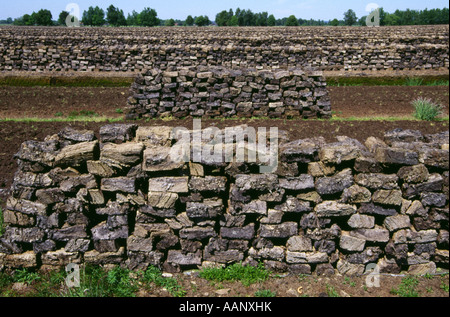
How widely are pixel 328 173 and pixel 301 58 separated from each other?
19.5 meters

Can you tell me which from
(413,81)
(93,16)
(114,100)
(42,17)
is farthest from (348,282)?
(42,17)

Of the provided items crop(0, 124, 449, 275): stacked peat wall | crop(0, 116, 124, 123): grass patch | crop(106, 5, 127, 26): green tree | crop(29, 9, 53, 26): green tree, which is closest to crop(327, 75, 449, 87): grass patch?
crop(0, 116, 124, 123): grass patch

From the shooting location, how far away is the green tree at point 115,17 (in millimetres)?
74312

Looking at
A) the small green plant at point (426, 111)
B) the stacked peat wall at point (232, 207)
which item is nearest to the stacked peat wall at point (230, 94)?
the small green plant at point (426, 111)

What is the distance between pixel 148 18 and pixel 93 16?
48.2 feet

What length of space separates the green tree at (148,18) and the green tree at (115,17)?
238 inches

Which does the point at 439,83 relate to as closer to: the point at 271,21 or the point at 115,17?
the point at 115,17

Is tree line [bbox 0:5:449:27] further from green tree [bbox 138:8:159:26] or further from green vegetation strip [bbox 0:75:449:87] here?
green vegetation strip [bbox 0:75:449:87]

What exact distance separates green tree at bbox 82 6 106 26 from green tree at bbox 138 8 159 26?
11.3 meters

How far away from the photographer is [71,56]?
23469 millimetres

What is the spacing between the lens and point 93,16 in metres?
75.2

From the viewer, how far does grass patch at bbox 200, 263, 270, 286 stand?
5.17 metres
